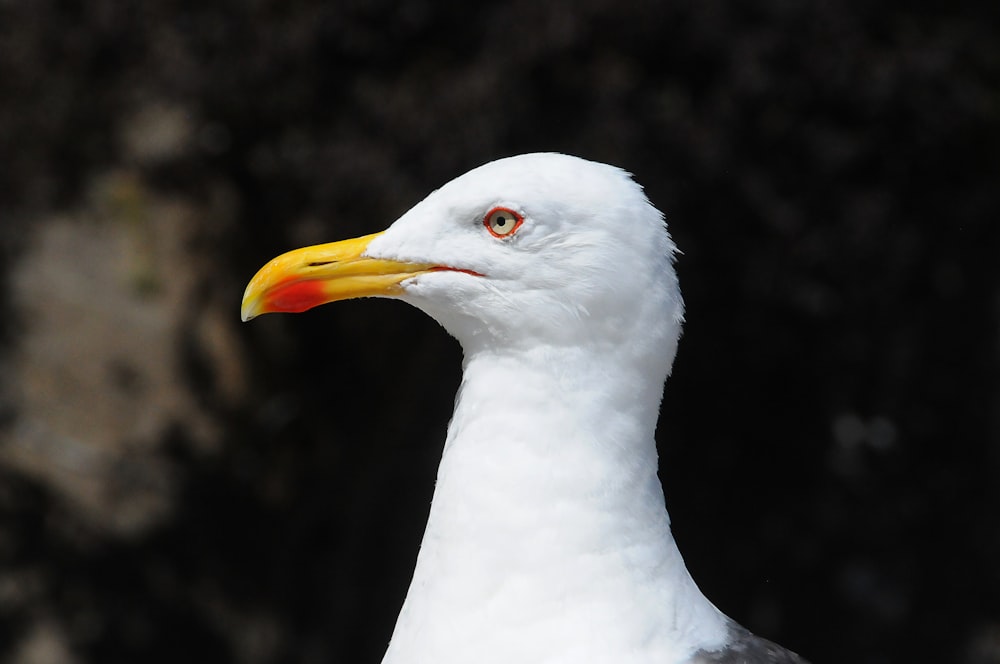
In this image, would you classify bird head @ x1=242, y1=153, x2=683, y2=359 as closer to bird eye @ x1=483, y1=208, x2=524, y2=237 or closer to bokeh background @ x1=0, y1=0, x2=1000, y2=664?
bird eye @ x1=483, y1=208, x2=524, y2=237

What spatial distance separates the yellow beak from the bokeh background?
7.23ft

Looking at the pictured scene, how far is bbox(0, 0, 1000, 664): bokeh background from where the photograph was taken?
4391mm

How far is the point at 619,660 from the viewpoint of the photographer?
6.09 ft

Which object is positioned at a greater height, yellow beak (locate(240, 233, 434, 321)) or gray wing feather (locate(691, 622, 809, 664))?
yellow beak (locate(240, 233, 434, 321))

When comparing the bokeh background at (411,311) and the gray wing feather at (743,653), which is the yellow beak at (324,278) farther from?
the bokeh background at (411,311)

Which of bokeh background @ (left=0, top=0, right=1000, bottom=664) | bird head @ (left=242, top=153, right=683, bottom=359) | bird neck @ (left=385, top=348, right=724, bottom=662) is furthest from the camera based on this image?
bokeh background @ (left=0, top=0, right=1000, bottom=664)

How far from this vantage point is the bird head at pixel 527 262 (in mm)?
2010

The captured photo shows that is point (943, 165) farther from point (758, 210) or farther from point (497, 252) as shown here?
point (497, 252)

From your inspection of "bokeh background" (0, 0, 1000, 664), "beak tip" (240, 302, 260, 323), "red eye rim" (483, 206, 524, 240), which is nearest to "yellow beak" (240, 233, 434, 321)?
"beak tip" (240, 302, 260, 323)

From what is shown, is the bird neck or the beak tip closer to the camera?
the bird neck

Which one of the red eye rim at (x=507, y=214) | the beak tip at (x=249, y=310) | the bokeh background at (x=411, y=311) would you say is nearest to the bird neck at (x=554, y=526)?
the red eye rim at (x=507, y=214)

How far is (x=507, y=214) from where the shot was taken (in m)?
2.05

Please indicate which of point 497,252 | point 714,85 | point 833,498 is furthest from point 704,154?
point 497,252

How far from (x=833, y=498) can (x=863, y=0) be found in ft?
7.09
